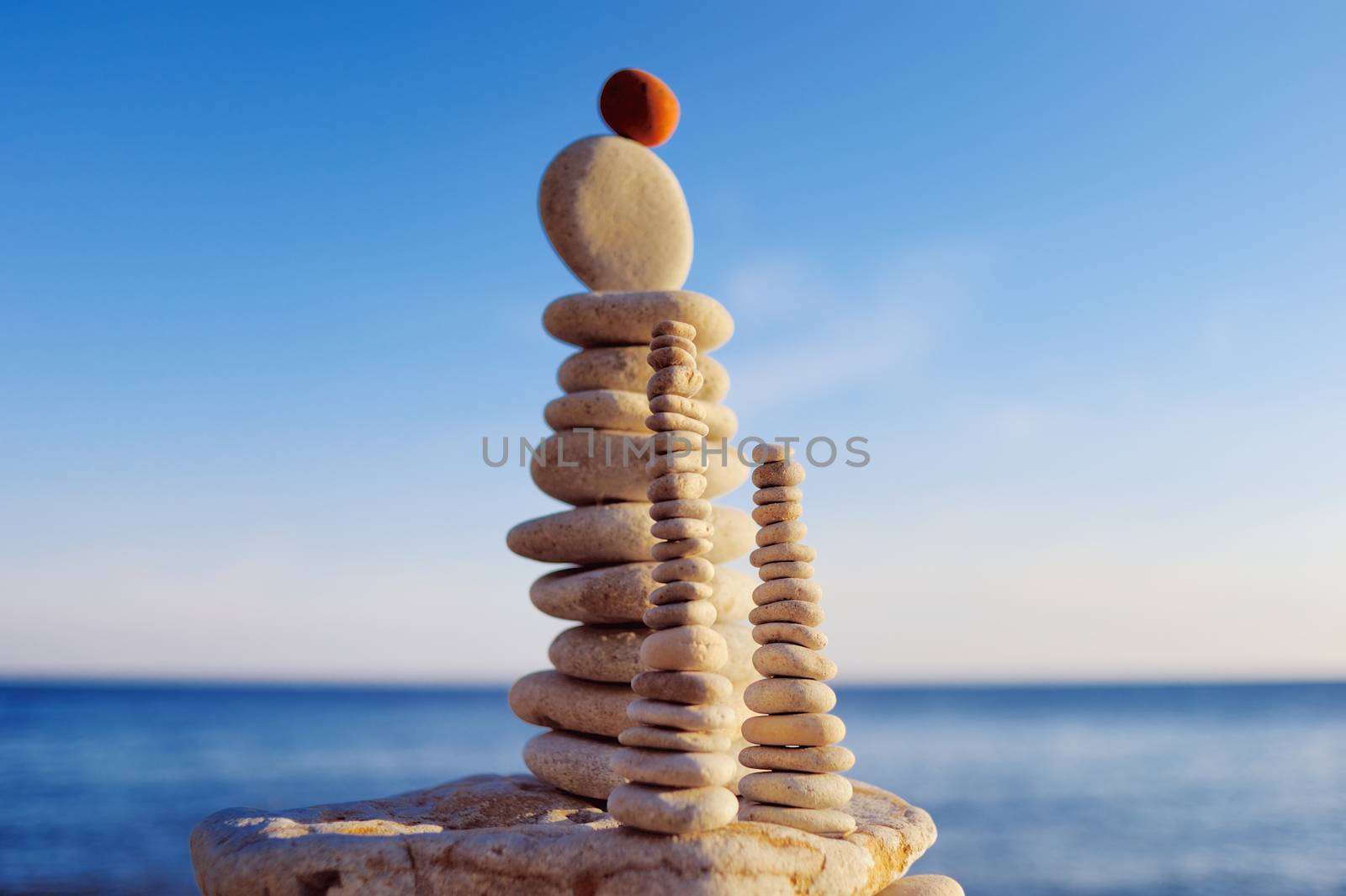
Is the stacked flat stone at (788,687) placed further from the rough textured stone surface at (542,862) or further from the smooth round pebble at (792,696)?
the rough textured stone surface at (542,862)

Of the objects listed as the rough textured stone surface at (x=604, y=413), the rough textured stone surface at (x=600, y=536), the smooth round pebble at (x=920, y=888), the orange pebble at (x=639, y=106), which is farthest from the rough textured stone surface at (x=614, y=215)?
the smooth round pebble at (x=920, y=888)

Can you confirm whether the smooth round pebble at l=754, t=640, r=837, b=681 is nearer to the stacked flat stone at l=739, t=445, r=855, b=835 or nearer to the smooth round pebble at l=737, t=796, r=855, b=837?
the stacked flat stone at l=739, t=445, r=855, b=835

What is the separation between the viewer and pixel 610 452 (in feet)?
21.7

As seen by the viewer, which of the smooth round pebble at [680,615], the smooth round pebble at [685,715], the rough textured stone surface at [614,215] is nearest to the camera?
the smooth round pebble at [685,715]

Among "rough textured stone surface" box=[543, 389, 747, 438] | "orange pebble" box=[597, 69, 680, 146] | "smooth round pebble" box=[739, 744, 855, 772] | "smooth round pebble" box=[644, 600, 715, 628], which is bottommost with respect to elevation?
"smooth round pebble" box=[739, 744, 855, 772]

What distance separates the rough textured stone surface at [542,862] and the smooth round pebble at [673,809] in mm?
60

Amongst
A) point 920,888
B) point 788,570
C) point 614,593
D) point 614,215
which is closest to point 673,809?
point 788,570

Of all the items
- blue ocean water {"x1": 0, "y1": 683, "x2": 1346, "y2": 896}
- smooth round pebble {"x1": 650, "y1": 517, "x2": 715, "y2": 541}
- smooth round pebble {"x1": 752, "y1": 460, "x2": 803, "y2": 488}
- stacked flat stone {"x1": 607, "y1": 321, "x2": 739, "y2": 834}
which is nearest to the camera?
stacked flat stone {"x1": 607, "y1": 321, "x2": 739, "y2": 834}

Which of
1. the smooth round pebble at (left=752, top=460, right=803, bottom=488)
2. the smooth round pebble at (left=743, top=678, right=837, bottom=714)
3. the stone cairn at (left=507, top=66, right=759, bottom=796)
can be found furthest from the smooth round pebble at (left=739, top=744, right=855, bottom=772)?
the smooth round pebble at (left=752, top=460, right=803, bottom=488)

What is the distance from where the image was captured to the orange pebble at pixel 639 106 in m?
7.18

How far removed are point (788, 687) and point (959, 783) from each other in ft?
87.3

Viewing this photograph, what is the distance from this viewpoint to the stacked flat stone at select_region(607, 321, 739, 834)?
4.35 metres

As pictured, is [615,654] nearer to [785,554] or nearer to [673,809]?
[785,554]

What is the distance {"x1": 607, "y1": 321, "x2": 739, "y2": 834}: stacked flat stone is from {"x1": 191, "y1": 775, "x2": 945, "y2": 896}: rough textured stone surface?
16 cm
